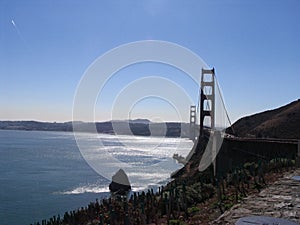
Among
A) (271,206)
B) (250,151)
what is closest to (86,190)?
(250,151)

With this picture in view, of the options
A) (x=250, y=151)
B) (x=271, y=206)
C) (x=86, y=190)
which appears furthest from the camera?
(x=86, y=190)

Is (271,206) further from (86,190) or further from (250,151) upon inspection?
(86,190)

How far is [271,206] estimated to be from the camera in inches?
181

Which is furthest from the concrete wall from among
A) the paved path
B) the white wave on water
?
the white wave on water

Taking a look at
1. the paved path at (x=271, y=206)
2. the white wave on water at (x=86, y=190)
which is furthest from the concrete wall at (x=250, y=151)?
the white wave on water at (x=86, y=190)

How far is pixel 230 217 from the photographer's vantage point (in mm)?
4113

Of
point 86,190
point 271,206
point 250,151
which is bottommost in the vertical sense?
point 86,190

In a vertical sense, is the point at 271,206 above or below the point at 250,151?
below

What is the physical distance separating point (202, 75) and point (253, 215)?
3370 cm

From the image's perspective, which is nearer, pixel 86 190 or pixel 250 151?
pixel 250 151

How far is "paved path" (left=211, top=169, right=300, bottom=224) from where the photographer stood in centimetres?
411

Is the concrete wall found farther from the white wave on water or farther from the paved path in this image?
the white wave on water

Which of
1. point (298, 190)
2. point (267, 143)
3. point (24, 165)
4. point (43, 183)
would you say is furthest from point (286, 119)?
point (298, 190)

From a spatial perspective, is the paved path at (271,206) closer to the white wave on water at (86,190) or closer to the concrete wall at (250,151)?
the concrete wall at (250,151)
